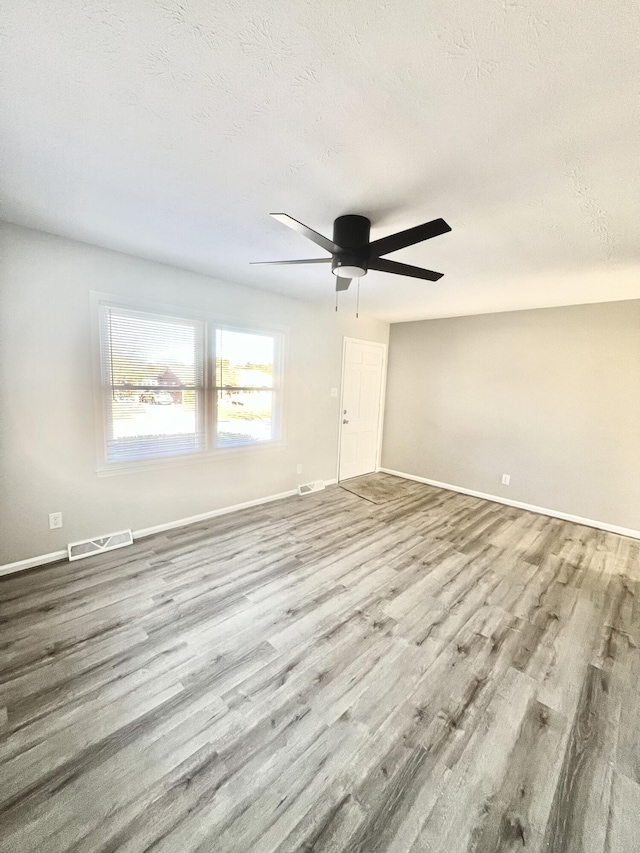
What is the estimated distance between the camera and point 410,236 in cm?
164

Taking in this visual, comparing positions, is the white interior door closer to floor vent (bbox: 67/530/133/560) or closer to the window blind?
the window blind

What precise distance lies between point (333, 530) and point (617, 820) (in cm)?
242

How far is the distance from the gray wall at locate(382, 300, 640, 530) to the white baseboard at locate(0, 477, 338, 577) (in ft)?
6.21

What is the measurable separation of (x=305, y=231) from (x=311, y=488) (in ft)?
11.3

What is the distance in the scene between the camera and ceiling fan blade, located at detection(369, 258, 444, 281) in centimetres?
195

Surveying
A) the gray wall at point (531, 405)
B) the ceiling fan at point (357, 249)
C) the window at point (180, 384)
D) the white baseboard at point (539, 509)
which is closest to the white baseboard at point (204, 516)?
the window at point (180, 384)

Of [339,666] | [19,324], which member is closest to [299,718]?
[339,666]

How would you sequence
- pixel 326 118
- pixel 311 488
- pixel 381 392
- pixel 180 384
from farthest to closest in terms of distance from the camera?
1. pixel 381 392
2. pixel 311 488
3. pixel 180 384
4. pixel 326 118

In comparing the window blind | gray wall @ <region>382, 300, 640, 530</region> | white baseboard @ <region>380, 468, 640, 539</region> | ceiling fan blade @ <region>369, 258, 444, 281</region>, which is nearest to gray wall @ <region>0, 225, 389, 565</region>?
the window blind

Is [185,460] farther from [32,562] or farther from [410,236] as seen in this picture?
[410,236]

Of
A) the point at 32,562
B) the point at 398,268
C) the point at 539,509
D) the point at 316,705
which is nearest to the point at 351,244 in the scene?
the point at 398,268

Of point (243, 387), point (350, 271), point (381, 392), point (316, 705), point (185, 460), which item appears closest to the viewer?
point (316, 705)

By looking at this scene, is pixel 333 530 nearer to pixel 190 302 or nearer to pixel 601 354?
pixel 190 302

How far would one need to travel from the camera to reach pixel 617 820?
1.20 meters
